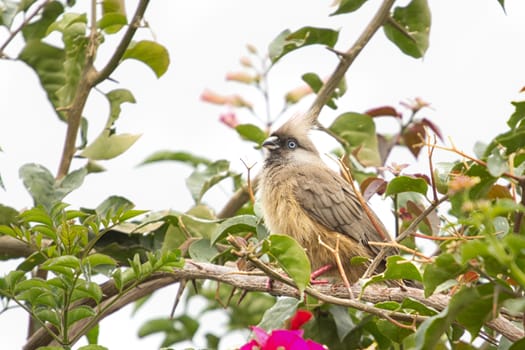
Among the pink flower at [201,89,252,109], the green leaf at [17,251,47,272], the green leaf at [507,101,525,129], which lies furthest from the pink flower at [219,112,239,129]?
the green leaf at [507,101,525,129]

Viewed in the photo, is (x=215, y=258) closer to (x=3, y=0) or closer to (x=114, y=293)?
(x=114, y=293)

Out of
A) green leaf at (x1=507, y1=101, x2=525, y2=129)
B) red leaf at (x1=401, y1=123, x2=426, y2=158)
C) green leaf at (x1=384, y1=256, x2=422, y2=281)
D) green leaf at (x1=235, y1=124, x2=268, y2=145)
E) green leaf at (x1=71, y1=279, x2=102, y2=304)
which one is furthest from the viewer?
red leaf at (x1=401, y1=123, x2=426, y2=158)

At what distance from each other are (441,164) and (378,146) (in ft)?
4.48

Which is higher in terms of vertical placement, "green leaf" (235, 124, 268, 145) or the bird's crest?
"green leaf" (235, 124, 268, 145)

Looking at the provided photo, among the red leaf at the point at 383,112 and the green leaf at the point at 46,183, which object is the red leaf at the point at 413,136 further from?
the green leaf at the point at 46,183

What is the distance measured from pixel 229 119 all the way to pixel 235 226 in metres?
1.46

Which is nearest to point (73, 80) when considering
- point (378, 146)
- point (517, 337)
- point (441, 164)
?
point (378, 146)

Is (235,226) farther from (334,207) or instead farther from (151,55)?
(334,207)

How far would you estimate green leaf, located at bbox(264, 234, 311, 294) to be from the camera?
2.28 meters

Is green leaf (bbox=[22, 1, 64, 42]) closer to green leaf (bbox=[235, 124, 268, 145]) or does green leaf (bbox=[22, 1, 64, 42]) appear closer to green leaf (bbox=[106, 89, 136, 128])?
green leaf (bbox=[106, 89, 136, 128])

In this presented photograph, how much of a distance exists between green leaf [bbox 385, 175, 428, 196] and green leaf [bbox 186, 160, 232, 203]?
58.0 inches

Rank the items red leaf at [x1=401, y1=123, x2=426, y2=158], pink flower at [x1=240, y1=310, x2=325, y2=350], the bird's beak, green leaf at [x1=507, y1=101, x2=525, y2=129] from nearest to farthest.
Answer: pink flower at [x1=240, y1=310, x2=325, y2=350], green leaf at [x1=507, y1=101, x2=525, y2=129], red leaf at [x1=401, y1=123, x2=426, y2=158], the bird's beak

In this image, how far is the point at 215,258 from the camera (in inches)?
135

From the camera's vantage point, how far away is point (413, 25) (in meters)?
3.93
